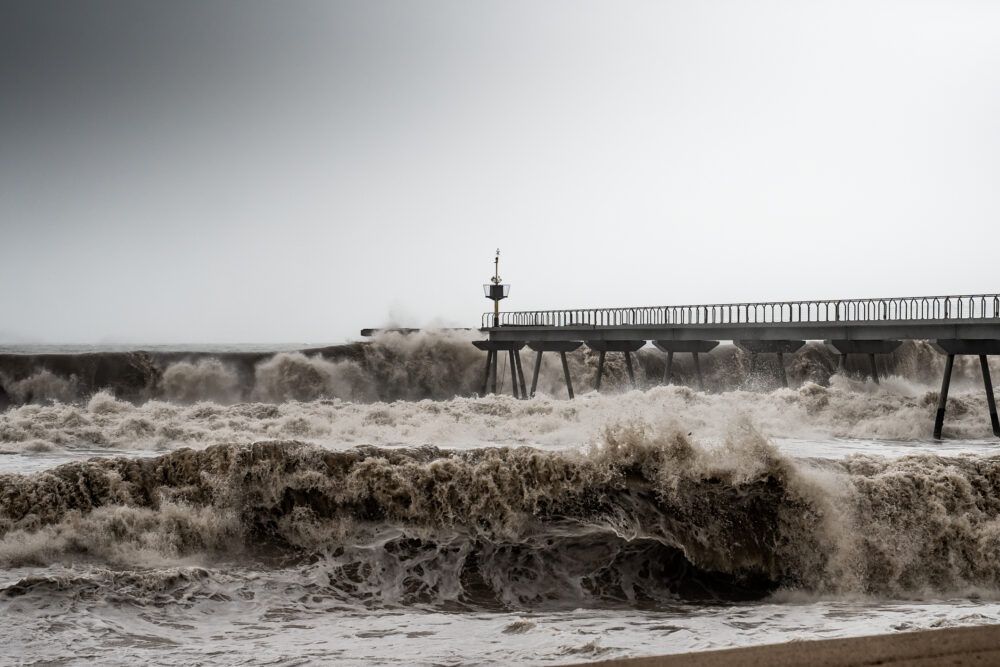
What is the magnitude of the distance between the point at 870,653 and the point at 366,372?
38.1m

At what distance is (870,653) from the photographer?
19.9 feet

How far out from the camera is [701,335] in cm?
3209

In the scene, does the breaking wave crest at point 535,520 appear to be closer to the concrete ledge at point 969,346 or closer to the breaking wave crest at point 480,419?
the breaking wave crest at point 480,419

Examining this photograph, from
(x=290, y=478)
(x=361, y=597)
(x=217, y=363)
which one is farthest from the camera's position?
(x=217, y=363)

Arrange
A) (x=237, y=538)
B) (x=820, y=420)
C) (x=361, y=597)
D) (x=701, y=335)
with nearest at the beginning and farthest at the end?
1. (x=361, y=597)
2. (x=237, y=538)
3. (x=820, y=420)
4. (x=701, y=335)

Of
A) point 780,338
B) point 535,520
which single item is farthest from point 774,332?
point 535,520

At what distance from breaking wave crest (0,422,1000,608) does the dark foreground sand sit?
430cm

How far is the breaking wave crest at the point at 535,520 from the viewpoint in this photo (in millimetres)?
11016

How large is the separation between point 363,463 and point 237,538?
1981mm

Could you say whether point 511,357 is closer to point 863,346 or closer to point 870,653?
point 863,346

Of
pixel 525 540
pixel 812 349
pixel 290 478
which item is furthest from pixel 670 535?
pixel 812 349

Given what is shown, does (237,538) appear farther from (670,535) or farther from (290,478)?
(670,535)

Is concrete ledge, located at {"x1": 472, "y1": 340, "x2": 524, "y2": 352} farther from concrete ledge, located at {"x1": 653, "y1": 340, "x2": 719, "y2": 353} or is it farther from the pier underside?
concrete ledge, located at {"x1": 653, "y1": 340, "x2": 719, "y2": 353}

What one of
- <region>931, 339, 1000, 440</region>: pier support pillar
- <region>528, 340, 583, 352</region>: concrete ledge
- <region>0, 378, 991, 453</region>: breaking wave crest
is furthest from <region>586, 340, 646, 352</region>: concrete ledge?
<region>931, 339, 1000, 440</region>: pier support pillar
